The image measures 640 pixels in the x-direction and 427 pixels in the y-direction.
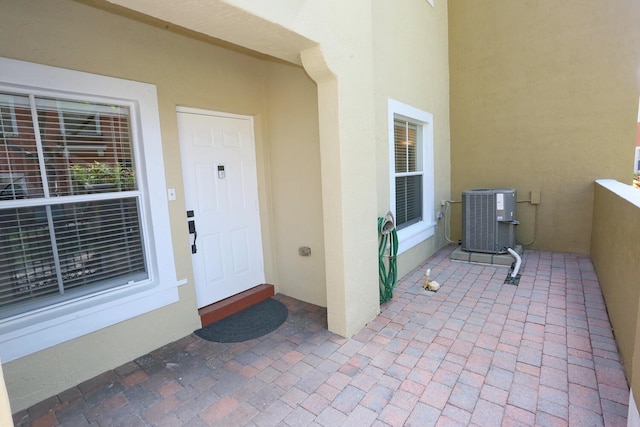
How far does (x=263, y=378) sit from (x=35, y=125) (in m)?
2.48

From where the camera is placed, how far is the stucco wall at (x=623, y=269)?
2.09 meters

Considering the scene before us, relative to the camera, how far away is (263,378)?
238 centimetres

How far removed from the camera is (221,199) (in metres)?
3.46

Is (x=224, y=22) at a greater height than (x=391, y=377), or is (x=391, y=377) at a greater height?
(x=224, y=22)

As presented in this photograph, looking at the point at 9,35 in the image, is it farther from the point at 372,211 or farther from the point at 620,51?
the point at 620,51

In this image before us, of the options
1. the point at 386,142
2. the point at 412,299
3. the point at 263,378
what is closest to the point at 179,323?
the point at 263,378

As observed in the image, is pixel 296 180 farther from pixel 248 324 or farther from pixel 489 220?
pixel 489 220

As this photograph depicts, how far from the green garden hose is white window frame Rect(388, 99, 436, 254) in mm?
538

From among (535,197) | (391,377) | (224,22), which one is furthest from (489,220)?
(224,22)

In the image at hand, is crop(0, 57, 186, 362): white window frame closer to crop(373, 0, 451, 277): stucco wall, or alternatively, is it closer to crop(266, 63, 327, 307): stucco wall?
crop(266, 63, 327, 307): stucco wall

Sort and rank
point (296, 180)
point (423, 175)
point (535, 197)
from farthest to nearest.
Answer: point (535, 197) < point (423, 175) < point (296, 180)

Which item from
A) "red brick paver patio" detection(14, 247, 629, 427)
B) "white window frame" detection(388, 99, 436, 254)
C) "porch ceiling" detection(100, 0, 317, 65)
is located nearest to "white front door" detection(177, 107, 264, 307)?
"red brick paver patio" detection(14, 247, 629, 427)

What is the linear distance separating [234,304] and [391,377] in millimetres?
1897

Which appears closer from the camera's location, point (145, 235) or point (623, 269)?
point (623, 269)
